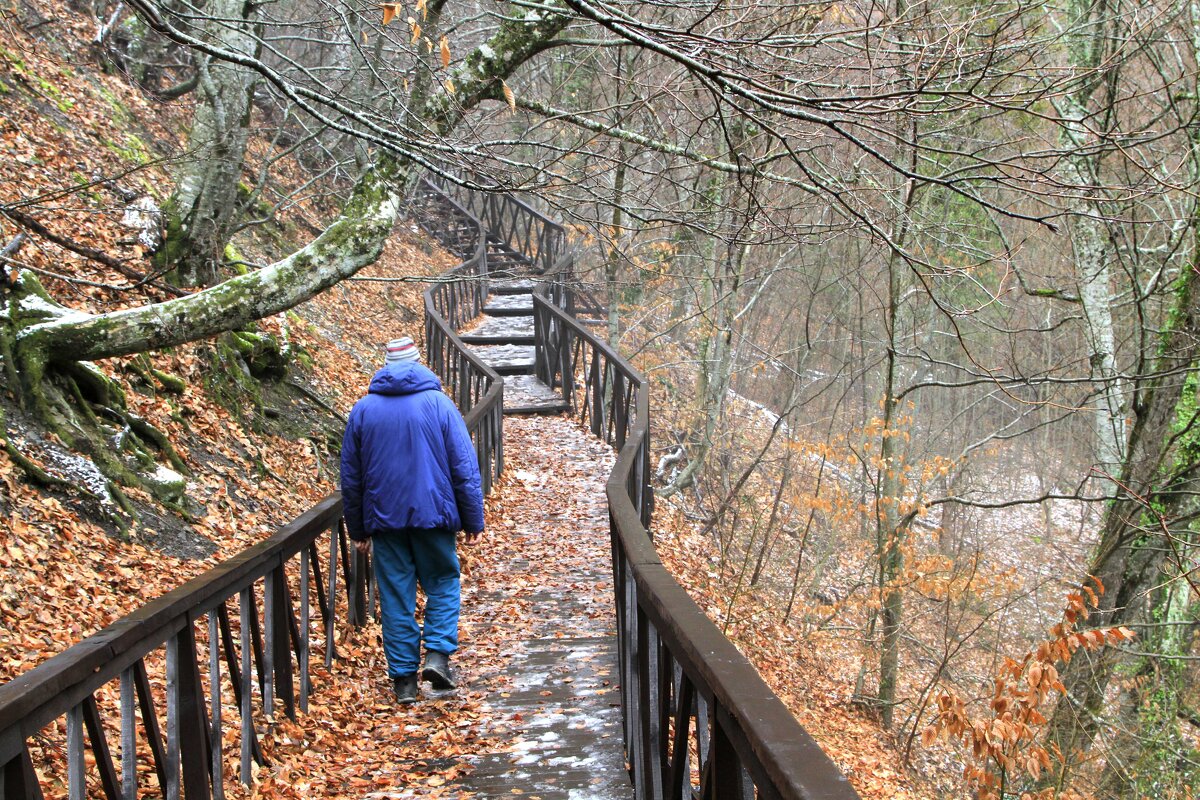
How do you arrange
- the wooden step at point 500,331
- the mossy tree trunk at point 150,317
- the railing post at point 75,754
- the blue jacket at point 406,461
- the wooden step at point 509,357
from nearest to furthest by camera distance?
the railing post at point 75,754
the blue jacket at point 406,461
the mossy tree trunk at point 150,317
the wooden step at point 509,357
the wooden step at point 500,331

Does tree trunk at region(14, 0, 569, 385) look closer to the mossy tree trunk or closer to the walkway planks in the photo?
the mossy tree trunk

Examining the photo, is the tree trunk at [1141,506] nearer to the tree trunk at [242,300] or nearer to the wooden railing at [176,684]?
the tree trunk at [242,300]

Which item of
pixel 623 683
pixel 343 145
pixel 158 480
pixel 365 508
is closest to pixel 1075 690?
pixel 623 683

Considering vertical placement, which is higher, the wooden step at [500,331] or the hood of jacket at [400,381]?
the hood of jacket at [400,381]

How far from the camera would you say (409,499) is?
5242mm

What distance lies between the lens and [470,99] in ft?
26.0

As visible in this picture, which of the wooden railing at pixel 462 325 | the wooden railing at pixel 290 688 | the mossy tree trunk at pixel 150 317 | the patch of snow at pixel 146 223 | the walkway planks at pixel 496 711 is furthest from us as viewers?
the wooden railing at pixel 462 325

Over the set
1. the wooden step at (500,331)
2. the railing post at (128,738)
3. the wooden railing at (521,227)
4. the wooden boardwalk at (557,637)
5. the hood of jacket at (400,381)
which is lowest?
the wooden boardwalk at (557,637)

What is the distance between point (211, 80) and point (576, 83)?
40.8 ft

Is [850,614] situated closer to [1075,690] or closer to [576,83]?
[1075,690]

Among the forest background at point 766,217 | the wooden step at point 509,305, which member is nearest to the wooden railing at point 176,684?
the forest background at point 766,217

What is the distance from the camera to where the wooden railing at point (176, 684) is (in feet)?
7.98

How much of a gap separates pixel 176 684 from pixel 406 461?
2.08m

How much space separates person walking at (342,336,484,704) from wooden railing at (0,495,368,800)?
1.00 ft
